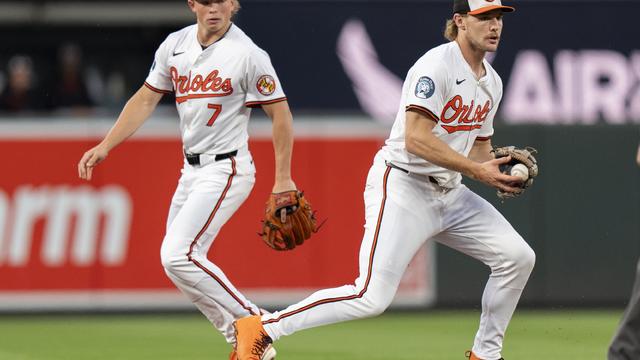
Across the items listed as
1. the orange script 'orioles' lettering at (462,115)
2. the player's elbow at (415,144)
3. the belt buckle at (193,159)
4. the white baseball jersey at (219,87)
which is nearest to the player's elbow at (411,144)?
the player's elbow at (415,144)

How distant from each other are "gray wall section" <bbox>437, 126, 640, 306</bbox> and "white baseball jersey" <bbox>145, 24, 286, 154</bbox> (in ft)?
13.4

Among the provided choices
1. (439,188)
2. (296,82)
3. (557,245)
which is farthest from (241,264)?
(296,82)

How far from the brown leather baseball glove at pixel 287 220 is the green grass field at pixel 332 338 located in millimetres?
940

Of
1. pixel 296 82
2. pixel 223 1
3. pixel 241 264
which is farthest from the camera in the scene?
pixel 296 82

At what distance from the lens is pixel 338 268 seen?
1153 cm

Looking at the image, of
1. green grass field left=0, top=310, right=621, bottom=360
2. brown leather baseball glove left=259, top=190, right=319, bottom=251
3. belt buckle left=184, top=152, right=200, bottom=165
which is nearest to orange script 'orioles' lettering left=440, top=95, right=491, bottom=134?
brown leather baseball glove left=259, top=190, right=319, bottom=251

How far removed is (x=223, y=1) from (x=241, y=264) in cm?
390

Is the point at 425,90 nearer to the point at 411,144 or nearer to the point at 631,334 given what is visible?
the point at 411,144

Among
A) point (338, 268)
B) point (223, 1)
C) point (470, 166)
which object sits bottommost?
point (338, 268)

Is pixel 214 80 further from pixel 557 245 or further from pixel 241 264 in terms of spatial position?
pixel 557 245

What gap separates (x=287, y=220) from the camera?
7961 millimetres

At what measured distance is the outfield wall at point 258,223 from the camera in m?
11.3

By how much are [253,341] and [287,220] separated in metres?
0.94

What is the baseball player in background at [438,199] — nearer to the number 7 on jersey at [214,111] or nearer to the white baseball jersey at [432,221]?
the white baseball jersey at [432,221]
